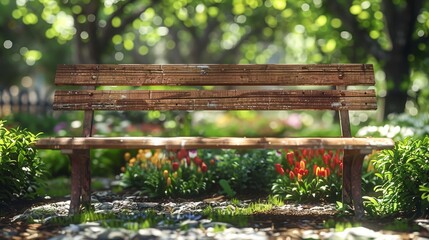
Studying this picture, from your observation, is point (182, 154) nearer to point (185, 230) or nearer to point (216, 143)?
point (216, 143)

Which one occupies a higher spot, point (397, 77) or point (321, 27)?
point (321, 27)

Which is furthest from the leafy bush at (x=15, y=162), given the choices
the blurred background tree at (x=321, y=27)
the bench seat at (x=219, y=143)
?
the blurred background tree at (x=321, y=27)

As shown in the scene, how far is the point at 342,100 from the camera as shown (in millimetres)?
5785

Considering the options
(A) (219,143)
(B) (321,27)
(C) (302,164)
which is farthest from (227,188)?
(B) (321,27)

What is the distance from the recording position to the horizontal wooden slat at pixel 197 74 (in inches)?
231

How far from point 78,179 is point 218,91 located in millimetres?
1580

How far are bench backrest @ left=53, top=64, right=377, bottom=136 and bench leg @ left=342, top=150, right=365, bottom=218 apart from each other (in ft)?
1.23

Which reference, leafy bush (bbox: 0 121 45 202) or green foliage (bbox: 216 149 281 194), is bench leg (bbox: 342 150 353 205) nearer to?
green foliage (bbox: 216 149 281 194)

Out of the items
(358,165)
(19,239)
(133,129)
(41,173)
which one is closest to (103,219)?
(19,239)

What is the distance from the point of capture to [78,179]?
18.2 ft

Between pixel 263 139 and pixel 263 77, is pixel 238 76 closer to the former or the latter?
pixel 263 77

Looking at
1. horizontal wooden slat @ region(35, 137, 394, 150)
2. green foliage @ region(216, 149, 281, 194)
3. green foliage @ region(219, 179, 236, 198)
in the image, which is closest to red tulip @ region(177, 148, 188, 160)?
green foliage @ region(216, 149, 281, 194)

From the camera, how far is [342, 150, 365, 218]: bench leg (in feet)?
17.6

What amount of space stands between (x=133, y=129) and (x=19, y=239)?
801 cm
